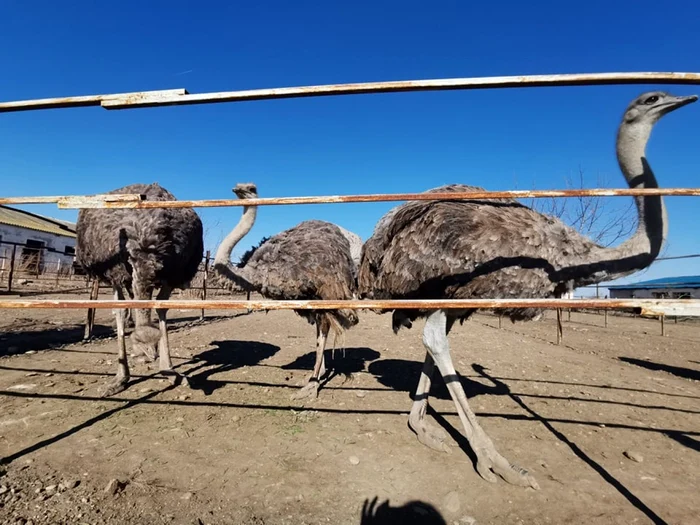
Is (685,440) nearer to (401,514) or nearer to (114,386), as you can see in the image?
(401,514)

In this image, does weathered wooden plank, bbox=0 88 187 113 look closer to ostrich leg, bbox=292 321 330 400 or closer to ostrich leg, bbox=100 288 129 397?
ostrich leg, bbox=100 288 129 397

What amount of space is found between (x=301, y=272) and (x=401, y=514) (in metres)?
2.74

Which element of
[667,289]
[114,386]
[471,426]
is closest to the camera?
[471,426]

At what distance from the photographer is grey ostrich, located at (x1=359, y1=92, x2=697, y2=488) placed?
2689 millimetres

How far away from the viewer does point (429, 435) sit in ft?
11.0

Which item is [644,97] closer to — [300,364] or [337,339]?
[337,339]

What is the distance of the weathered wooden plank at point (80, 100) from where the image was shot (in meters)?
2.14

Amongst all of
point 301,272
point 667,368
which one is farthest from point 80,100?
point 667,368

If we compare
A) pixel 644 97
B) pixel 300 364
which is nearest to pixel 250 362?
pixel 300 364

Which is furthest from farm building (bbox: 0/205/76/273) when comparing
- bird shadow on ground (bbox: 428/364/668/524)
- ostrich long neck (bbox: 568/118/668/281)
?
ostrich long neck (bbox: 568/118/668/281)

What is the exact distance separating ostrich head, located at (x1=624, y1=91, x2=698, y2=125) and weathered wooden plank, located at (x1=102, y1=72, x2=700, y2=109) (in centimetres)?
80

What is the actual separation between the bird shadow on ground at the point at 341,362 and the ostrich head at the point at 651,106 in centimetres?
372

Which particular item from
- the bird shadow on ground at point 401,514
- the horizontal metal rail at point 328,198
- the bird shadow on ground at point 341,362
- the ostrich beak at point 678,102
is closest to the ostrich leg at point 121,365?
the bird shadow on ground at point 341,362

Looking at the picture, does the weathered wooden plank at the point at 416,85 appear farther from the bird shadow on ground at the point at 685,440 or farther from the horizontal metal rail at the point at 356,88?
the bird shadow on ground at the point at 685,440
